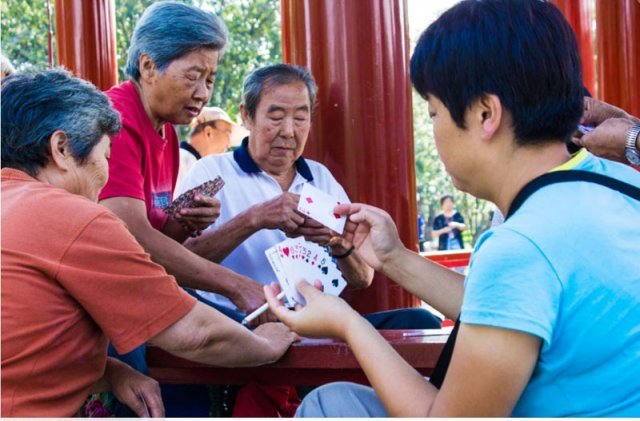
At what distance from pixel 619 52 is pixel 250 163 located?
3101 mm

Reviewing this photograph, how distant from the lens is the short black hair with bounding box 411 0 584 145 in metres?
1.57

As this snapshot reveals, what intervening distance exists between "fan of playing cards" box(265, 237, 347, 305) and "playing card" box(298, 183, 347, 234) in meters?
0.12

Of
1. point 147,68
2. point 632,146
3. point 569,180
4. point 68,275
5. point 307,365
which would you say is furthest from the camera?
point 147,68

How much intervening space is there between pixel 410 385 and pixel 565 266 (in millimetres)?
382

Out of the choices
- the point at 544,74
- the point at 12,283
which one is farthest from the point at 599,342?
the point at 12,283

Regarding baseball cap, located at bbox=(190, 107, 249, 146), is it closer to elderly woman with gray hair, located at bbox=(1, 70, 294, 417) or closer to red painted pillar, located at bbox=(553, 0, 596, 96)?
red painted pillar, located at bbox=(553, 0, 596, 96)

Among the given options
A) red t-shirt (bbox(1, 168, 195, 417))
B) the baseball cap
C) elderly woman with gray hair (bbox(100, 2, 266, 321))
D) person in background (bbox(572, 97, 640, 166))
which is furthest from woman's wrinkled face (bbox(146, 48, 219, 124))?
the baseball cap

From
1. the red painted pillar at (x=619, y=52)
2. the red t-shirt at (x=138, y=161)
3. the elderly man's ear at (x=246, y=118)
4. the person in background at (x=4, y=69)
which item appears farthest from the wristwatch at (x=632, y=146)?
the red painted pillar at (x=619, y=52)

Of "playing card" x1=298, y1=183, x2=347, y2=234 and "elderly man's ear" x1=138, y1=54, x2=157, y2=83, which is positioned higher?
"elderly man's ear" x1=138, y1=54, x2=157, y2=83

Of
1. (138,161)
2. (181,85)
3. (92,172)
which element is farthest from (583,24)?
(92,172)

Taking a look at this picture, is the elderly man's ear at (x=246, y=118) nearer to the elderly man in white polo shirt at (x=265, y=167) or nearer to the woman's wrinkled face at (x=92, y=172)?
the elderly man in white polo shirt at (x=265, y=167)

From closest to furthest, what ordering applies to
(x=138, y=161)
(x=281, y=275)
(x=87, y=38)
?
(x=281, y=275), (x=138, y=161), (x=87, y=38)

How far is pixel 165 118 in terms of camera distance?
3.34 m

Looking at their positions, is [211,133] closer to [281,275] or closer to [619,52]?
[619,52]
